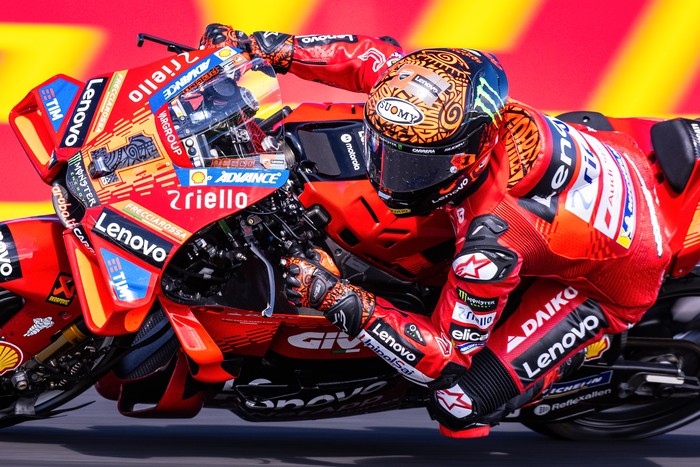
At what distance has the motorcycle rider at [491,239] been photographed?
4.02 m

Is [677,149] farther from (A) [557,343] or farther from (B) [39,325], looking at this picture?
(B) [39,325]

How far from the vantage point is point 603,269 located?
4.40m

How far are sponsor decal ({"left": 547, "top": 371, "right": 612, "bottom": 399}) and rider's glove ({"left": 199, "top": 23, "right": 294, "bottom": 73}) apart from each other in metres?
1.76

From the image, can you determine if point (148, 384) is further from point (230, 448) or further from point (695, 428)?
point (695, 428)

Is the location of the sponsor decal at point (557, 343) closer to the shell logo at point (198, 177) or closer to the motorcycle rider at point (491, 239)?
the motorcycle rider at point (491, 239)

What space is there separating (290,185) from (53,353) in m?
1.08

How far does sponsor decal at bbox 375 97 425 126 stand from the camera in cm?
395

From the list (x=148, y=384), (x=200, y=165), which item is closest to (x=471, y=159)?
(x=200, y=165)

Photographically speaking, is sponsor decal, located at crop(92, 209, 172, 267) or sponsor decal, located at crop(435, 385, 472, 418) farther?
sponsor decal, located at crop(435, 385, 472, 418)

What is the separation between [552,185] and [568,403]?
4.04 ft

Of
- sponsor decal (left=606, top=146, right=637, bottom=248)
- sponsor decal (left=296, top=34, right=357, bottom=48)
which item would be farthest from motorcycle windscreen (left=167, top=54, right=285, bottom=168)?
sponsor decal (left=606, top=146, right=637, bottom=248)

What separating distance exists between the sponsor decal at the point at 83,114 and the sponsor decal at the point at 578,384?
220 cm

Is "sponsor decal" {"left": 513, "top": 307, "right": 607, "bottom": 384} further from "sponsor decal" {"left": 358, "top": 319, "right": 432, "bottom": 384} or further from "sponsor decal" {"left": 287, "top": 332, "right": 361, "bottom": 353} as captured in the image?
"sponsor decal" {"left": 287, "top": 332, "right": 361, "bottom": 353}

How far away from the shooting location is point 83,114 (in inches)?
165
